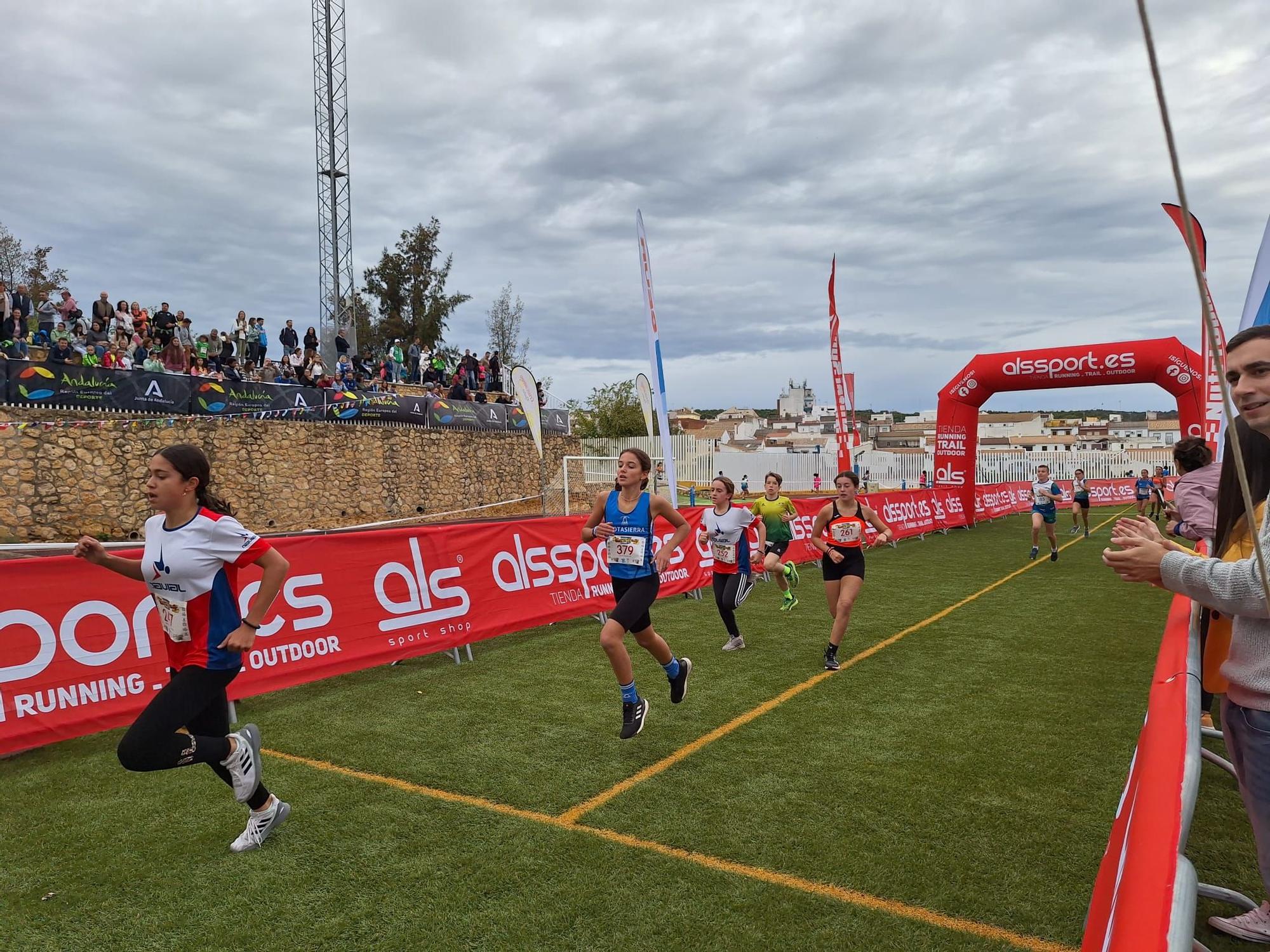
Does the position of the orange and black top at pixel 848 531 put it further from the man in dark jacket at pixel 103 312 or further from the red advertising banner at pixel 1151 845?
the man in dark jacket at pixel 103 312

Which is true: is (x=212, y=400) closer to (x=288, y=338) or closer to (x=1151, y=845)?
(x=288, y=338)

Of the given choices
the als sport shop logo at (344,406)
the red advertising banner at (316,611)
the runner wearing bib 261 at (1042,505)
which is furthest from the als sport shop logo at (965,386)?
the als sport shop logo at (344,406)

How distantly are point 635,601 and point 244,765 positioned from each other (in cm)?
268

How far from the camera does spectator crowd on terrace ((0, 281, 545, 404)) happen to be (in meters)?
17.3

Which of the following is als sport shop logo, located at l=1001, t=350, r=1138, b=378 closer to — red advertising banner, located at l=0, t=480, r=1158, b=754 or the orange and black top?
red advertising banner, located at l=0, t=480, r=1158, b=754

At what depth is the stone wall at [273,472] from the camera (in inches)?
642

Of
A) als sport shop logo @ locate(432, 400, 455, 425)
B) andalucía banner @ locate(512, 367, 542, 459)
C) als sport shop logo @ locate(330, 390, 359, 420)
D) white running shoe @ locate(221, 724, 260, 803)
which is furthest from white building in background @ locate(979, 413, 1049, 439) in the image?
white running shoe @ locate(221, 724, 260, 803)

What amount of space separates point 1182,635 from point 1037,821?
153 centimetres

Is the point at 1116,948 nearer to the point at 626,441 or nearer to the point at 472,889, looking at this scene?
the point at 472,889

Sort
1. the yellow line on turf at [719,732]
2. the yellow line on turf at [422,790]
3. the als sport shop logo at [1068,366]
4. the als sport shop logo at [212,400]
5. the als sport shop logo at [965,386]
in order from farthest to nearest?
the als sport shop logo at [965,386]
the als sport shop logo at [1068,366]
the als sport shop logo at [212,400]
the yellow line on turf at [719,732]
the yellow line on turf at [422,790]

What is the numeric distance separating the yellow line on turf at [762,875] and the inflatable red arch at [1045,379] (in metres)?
19.3

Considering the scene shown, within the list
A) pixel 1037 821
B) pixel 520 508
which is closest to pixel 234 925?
pixel 1037 821

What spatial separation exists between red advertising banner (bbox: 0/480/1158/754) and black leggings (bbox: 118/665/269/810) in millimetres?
2404

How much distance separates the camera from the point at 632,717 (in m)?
5.73
